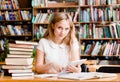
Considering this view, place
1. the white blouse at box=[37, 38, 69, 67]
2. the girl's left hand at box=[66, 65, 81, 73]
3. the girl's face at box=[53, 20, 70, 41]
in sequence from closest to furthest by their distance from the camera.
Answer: the girl's left hand at box=[66, 65, 81, 73] → the girl's face at box=[53, 20, 70, 41] → the white blouse at box=[37, 38, 69, 67]

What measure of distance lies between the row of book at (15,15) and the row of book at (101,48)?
138cm

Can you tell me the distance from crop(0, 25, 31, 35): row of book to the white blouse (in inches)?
144

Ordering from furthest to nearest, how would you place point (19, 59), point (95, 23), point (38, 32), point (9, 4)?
point (9, 4) → point (38, 32) → point (95, 23) → point (19, 59)

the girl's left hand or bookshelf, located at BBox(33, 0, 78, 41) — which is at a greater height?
bookshelf, located at BBox(33, 0, 78, 41)

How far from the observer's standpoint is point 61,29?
2.95 metres

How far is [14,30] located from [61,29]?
396 cm

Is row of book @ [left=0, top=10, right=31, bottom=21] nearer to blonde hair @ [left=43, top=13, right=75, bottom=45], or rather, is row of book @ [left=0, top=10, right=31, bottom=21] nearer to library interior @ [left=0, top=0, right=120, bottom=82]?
library interior @ [left=0, top=0, right=120, bottom=82]

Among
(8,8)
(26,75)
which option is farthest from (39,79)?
(8,8)

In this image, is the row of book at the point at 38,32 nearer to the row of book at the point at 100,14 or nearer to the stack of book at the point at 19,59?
the row of book at the point at 100,14

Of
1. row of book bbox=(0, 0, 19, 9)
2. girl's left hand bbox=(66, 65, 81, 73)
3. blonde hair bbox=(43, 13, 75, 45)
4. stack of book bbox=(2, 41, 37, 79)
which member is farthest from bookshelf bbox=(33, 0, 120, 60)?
stack of book bbox=(2, 41, 37, 79)

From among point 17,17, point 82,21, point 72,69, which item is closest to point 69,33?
point 72,69

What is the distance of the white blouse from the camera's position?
10.1ft

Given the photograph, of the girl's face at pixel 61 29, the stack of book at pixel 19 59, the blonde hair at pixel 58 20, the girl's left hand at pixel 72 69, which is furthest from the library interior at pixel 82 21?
the stack of book at pixel 19 59

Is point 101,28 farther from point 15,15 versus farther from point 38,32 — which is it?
point 15,15
